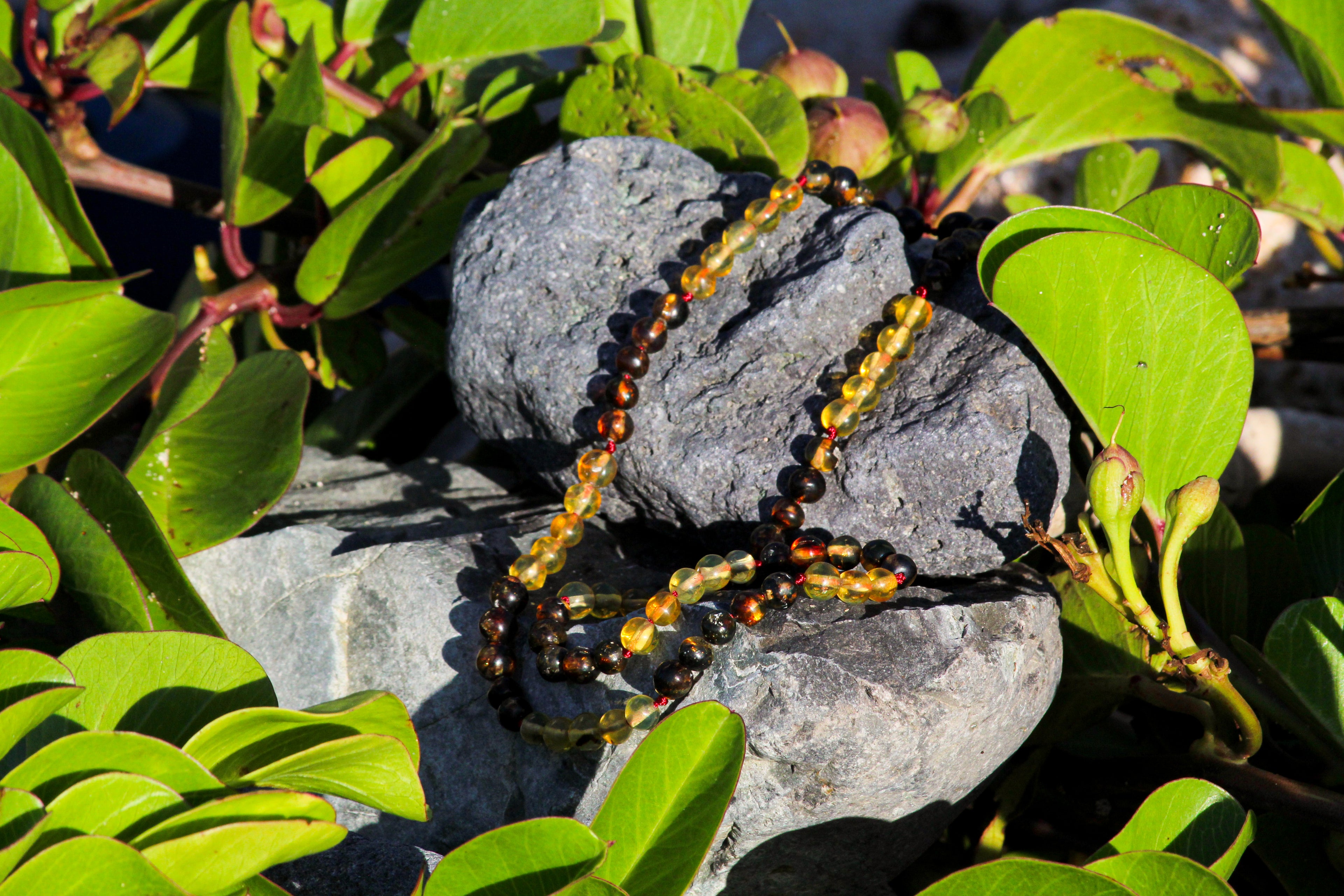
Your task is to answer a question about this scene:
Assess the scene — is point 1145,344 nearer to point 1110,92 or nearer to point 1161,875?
point 1161,875

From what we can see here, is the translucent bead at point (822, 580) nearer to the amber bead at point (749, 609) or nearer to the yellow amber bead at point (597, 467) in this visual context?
the amber bead at point (749, 609)

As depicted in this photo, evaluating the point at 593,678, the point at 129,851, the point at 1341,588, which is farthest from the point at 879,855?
the point at 129,851

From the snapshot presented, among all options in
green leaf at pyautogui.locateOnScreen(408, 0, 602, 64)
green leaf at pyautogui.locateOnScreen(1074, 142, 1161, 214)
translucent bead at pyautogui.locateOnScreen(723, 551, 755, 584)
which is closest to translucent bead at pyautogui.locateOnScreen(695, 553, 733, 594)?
translucent bead at pyautogui.locateOnScreen(723, 551, 755, 584)

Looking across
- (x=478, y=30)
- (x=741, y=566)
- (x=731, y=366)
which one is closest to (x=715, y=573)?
(x=741, y=566)

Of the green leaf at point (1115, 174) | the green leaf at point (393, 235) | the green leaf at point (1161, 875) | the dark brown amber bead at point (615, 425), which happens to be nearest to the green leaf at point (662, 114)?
the green leaf at point (393, 235)

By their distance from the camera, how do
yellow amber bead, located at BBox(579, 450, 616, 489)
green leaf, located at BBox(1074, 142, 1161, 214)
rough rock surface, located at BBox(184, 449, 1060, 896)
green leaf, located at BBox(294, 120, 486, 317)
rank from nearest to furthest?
1. rough rock surface, located at BBox(184, 449, 1060, 896)
2. yellow amber bead, located at BBox(579, 450, 616, 489)
3. green leaf, located at BBox(294, 120, 486, 317)
4. green leaf, located at BBox(1074, 142, 1161, 214)

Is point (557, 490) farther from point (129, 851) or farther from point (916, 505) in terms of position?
point (129, 851)

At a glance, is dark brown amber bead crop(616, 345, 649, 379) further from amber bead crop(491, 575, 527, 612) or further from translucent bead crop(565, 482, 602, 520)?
amber bead crop(491, 575, 527, 612)
